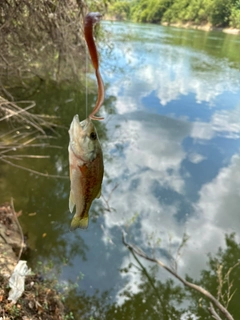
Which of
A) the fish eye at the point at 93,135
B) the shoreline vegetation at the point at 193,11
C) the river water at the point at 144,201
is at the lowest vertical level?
the river water at the point at 144,201

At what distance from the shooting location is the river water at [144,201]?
456cm

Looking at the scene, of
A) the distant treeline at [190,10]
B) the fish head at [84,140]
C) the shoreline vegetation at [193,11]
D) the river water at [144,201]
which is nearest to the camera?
the fish head at [84,140]

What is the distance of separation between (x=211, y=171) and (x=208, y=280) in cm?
298

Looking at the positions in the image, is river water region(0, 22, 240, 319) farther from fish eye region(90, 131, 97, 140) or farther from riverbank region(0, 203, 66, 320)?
fish eye region(90, 131, 97, 140)

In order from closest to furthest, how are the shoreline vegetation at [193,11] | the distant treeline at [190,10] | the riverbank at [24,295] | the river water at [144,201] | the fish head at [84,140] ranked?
the fish head at [84,140], the riverbank at [24,295], the river water at [144,201], the distant treeline at [190,10], the shoreline vegetation at [193,11]

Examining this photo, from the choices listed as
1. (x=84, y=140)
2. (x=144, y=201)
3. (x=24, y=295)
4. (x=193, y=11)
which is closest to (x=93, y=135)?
(x=84, y=140)

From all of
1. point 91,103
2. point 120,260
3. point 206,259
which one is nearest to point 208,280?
point 206,259

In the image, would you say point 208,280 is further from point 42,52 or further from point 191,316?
point 42,52

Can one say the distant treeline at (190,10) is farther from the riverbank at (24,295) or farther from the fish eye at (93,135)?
the riverbank at (24,295)

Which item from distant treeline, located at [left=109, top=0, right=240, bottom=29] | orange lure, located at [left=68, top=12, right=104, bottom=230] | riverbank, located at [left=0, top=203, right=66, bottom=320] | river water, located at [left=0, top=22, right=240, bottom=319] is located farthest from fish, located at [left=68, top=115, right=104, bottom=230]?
distant treeline, located at [left=109, top=0, right=240, bottom=29]

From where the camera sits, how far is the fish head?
48.6 inches

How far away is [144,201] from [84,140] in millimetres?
5059

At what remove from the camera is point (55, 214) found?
5793 mm

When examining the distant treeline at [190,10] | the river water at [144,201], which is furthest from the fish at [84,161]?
the distant treeline at [190,10]
